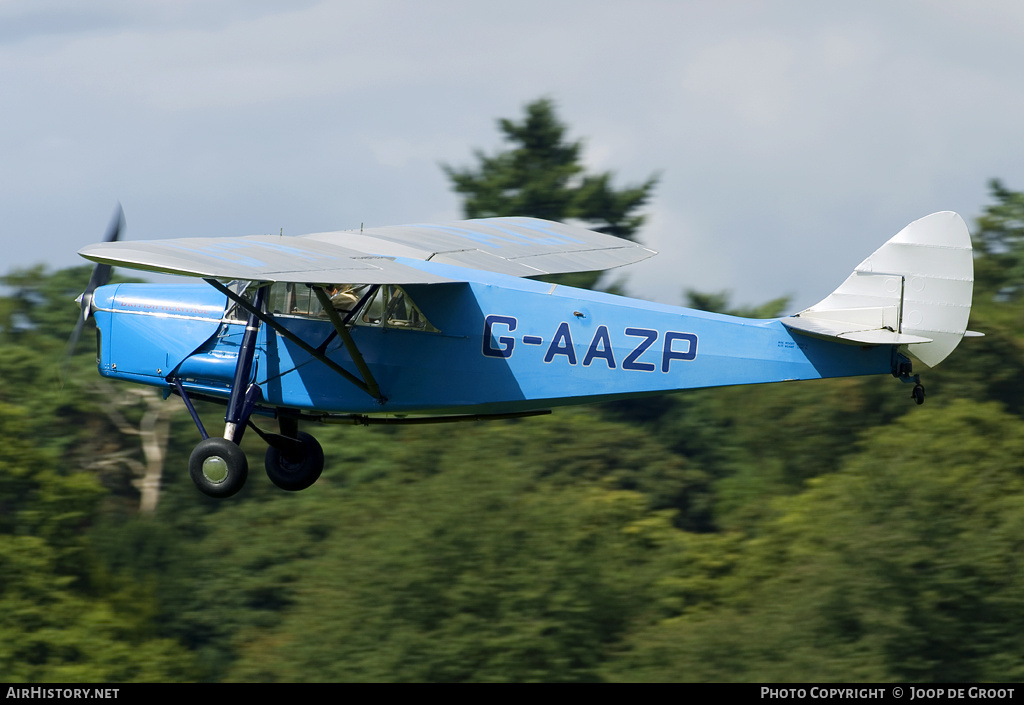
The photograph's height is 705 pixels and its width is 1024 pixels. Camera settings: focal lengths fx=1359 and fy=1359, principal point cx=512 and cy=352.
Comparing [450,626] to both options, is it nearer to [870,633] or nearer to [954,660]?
[870,633]

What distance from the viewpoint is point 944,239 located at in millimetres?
11531

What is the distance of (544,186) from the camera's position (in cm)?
4922

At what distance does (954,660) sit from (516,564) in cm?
1010

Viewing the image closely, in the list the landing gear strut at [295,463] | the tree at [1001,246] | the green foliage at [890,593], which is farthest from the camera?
the tree at [1001,246]

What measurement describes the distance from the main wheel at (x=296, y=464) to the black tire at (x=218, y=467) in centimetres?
110

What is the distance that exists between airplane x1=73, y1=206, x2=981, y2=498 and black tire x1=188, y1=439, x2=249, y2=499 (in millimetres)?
12

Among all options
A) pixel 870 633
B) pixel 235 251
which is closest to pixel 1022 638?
pixel 870 633

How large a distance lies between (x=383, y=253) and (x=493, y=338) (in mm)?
1806

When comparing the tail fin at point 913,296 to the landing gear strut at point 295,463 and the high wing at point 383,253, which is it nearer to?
the high wing at point 383,253

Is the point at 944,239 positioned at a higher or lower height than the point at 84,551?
higher

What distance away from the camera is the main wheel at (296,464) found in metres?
13.0

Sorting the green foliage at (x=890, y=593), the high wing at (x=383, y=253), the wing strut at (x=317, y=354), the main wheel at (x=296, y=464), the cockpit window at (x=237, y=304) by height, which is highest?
the high wing at (x=383, y=253)

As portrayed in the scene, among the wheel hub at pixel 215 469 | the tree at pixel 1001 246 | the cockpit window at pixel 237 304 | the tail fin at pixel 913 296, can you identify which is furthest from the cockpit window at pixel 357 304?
the tree at pixel 1001 246

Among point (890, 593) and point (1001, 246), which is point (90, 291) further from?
point (1001, 246)
